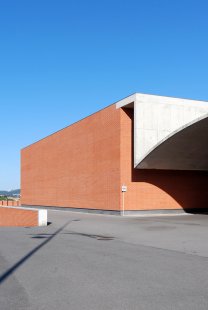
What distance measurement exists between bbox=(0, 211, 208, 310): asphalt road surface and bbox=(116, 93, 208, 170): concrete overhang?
15.1 meters

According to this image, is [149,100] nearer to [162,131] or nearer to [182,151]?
[162,131]

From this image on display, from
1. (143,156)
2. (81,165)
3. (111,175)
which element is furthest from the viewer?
(81,165)

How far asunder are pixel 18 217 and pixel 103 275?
21158mm

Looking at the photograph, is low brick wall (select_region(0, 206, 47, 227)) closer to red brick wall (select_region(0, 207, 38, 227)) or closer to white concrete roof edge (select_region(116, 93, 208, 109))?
red brick wall (select_region(0, 207, 38, 227))

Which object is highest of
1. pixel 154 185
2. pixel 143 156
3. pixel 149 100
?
pixel 149 100

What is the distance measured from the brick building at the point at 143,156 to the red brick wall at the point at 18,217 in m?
6.48

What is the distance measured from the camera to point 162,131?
30094 mm

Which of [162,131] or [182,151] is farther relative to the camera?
[182,151]

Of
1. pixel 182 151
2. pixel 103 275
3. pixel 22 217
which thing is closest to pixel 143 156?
pixel 182 151

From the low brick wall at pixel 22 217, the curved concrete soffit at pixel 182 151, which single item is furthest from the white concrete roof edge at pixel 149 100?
the low brick wall at pixel 22 217

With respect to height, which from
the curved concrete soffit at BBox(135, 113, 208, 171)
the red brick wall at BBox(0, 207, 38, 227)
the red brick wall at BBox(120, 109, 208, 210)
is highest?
the curved concrete soffit at BBox(135, 113, 208, 171)

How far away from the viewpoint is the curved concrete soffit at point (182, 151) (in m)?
27.8

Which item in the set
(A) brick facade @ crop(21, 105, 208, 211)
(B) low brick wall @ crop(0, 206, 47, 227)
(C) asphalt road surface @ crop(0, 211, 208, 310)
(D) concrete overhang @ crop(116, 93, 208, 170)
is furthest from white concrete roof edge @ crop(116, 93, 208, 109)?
(C) asphalt road surface @ crop(0, 211, 208, 310)

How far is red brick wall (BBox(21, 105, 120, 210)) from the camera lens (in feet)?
106
